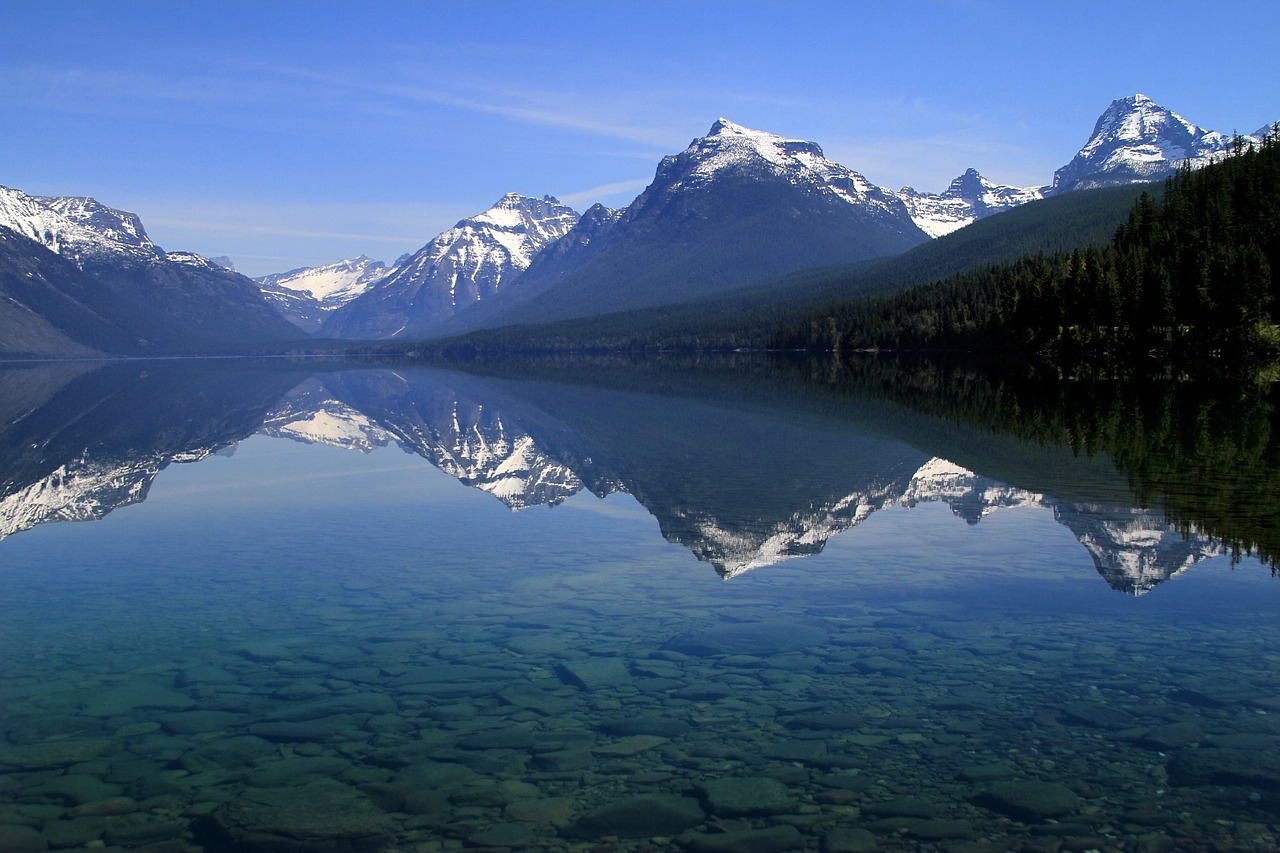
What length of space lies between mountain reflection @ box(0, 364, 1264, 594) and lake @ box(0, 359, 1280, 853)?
313 mm

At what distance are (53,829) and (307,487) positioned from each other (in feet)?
100

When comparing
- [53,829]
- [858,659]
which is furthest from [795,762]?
[53,829]

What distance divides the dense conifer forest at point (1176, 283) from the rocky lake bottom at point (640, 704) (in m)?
90.3

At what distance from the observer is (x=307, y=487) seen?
133 ft

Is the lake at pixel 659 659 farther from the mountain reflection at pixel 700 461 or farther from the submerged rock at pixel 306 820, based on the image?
the mountain reflection at pixel 700 461

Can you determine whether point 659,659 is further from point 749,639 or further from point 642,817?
point 642,817

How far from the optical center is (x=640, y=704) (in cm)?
1465

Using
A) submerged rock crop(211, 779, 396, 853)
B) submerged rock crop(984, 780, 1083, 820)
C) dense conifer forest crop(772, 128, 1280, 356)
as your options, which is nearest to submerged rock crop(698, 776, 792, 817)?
submerged rock crop(984, 780, 1083, 820)

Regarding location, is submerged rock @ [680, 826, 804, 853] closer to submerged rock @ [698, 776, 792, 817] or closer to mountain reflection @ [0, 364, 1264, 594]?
submerged rock @ [698, 776, 792, 817]

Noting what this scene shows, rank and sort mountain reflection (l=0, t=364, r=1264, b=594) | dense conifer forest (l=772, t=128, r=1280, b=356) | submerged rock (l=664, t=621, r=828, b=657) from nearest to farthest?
submerged rock (l=664, t=621, r=828, b=657) < mountain reflection (l=0, t=364, r=1264, b=594) < dense conifer forest (l=772, t=128, r=1280, b=356)

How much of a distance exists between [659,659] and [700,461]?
27.9 meters

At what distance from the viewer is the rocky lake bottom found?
36.3 feet

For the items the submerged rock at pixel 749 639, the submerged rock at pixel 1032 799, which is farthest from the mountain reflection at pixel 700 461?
the submerged rock at pixel 1032 799

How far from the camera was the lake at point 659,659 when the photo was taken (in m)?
11.3
